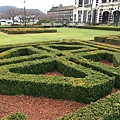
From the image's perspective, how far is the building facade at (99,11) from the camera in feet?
198

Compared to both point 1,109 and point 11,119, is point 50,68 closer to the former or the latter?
point 1,109

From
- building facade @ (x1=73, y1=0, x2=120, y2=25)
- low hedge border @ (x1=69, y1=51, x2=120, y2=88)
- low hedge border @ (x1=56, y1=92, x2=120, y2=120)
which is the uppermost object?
building facade @ (x1=73, y1=0, x2=120, y2=25)

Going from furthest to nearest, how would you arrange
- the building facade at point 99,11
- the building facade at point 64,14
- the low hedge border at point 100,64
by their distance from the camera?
the building facade at point 64,14 → the building facade at point 99,11 → the low hedge border at point 100,64

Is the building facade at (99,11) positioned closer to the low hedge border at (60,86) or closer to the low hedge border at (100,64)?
the low hedge border at (100,64)

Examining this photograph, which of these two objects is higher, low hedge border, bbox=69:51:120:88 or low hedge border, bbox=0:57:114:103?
low hedge border, bbox=69:51:120:88

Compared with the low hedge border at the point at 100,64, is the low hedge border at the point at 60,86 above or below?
below

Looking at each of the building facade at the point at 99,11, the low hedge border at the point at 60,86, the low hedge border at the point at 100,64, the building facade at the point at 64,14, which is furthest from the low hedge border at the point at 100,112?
the building facade at the point at 64,14

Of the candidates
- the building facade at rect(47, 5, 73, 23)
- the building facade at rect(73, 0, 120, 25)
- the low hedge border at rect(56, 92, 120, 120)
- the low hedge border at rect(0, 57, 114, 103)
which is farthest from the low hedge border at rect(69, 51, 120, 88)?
the building facade at rect(47, 5, 73, 23)

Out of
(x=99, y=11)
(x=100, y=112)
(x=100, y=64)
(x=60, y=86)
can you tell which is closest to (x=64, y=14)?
(x=99, y=11)

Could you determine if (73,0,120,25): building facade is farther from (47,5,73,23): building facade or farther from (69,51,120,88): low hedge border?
(69,51,120,88): low hedge border

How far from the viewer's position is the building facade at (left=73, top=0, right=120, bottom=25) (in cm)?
6025

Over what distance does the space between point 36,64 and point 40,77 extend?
5.56 feet

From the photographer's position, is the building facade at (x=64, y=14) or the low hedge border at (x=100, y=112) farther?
the building facade at (x=64, y=14)

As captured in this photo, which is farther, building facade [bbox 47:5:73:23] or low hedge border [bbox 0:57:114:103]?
building facade [bbox 47:5:73:23]
